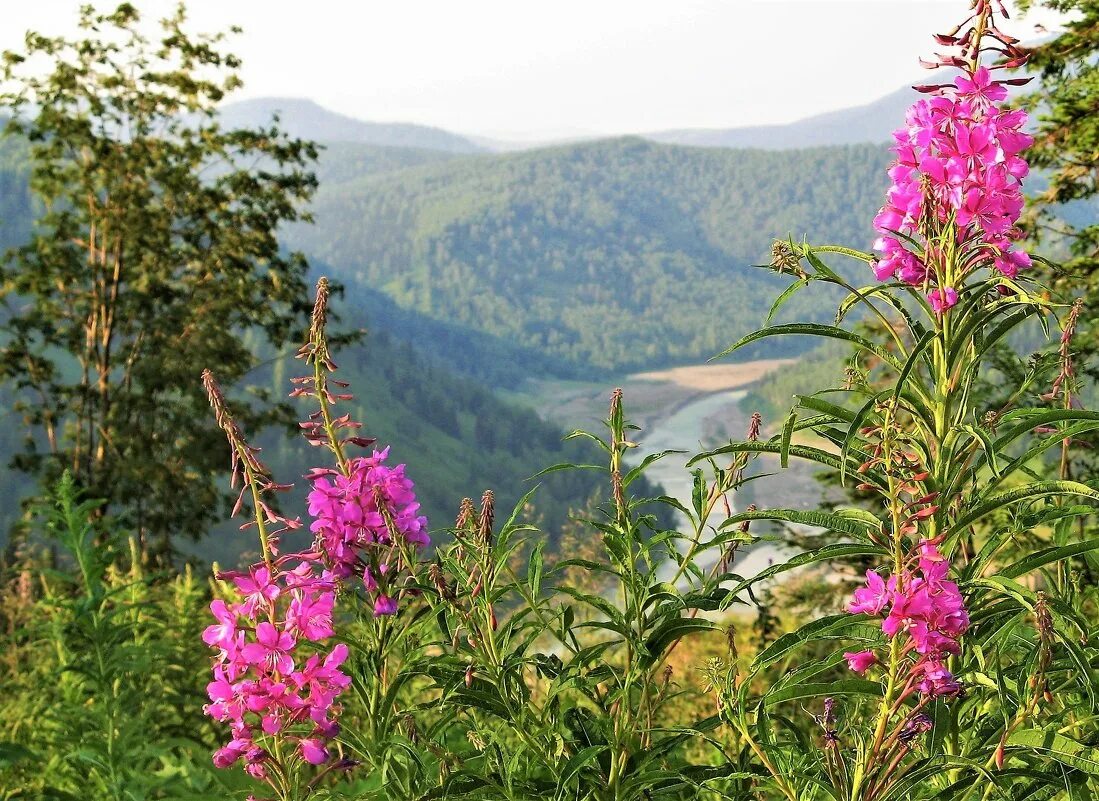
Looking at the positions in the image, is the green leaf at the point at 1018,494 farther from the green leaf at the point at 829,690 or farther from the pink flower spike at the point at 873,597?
the green leaf at the point at 829,690

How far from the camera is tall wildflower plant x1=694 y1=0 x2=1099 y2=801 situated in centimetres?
167

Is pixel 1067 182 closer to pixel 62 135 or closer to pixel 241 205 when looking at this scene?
pixel 241 205

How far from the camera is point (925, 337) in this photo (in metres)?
1.69

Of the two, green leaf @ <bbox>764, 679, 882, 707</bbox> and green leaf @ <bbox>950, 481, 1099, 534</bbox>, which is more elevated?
green leaf @ <bbox>950, 481, 1099, 534</bbox>

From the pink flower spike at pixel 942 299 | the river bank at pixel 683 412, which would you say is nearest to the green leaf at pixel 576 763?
the pink flower spike at pixel 942 299

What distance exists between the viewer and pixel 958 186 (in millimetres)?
1883

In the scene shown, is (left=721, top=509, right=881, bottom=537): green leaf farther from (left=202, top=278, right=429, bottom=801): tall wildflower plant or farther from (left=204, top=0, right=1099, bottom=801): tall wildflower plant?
(left=202, top=278, right=429, bottom=801): tall wildflower plant

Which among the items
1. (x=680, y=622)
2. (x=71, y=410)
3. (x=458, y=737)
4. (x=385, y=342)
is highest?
(x=680, y=622)

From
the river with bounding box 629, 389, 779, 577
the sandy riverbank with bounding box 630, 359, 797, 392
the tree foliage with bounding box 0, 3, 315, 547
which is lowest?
the sandy riverbank with bounding box 630, 359, 797, 392

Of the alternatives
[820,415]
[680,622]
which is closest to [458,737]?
[680,622]

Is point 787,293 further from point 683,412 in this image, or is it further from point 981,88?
point 683,412

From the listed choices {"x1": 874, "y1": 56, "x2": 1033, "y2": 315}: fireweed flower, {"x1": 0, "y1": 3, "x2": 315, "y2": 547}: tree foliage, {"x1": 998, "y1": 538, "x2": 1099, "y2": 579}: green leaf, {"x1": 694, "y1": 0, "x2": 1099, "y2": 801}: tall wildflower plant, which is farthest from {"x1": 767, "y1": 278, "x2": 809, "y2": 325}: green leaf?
{"x1": 0, "y1": 3, "x2": 315, "y2": 547}: tree foliage

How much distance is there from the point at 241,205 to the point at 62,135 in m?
3.17

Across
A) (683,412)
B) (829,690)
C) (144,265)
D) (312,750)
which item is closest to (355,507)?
(312,750)
